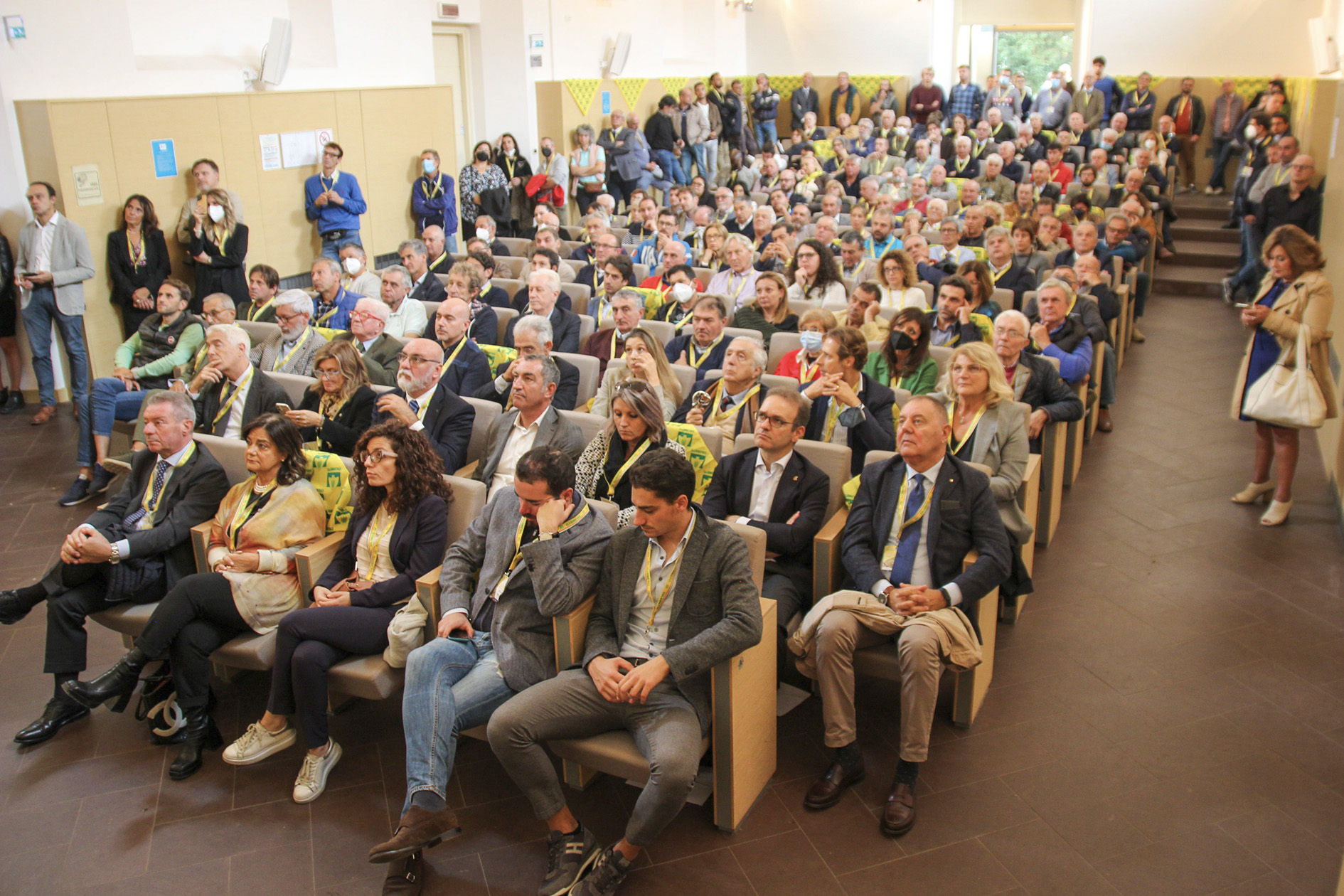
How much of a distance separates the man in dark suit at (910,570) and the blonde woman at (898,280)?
283cm

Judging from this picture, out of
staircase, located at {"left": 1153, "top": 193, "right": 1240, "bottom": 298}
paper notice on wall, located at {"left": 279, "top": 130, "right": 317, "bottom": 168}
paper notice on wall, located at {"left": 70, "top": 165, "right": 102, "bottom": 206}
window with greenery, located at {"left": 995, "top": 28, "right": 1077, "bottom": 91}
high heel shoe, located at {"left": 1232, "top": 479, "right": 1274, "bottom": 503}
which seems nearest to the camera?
high heel shoe, located at {"left": 1232, "top": 479, "right": 1274, "bottom": 503}

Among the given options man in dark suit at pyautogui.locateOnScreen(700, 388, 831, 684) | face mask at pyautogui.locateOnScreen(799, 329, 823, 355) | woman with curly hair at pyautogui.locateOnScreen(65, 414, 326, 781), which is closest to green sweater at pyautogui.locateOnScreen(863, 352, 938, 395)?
face mask at pyautogui.locateOnScreen(799, 329, 823, 355)

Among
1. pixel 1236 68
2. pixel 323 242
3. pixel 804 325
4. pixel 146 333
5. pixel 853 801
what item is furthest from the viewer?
pixel 1236 68

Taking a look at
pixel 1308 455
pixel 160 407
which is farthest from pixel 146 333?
pixel 1308 455

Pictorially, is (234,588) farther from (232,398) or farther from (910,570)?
(910,570)

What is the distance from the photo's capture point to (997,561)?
134 inches

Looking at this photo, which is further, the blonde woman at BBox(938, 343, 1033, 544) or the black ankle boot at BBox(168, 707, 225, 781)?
the blonde woman at BBox(938, 343, 1033, 544)

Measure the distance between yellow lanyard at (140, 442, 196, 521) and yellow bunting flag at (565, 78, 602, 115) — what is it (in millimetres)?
9725

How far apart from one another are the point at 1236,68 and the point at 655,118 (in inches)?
301

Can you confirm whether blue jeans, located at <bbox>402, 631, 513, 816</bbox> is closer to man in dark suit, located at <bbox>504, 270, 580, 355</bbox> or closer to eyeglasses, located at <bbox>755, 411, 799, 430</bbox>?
eyeglasses, located at <bbox>755, 411, 799, 430</bbox>

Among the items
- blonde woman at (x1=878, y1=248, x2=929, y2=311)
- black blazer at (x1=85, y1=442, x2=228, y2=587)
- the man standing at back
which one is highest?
the man standing at back

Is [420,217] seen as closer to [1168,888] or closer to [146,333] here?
[146,333]

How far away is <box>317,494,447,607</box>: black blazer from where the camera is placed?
11.6 feet

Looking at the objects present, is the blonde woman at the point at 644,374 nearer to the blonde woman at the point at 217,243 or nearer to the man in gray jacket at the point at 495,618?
the man in gray jacket at the point at 495,618
